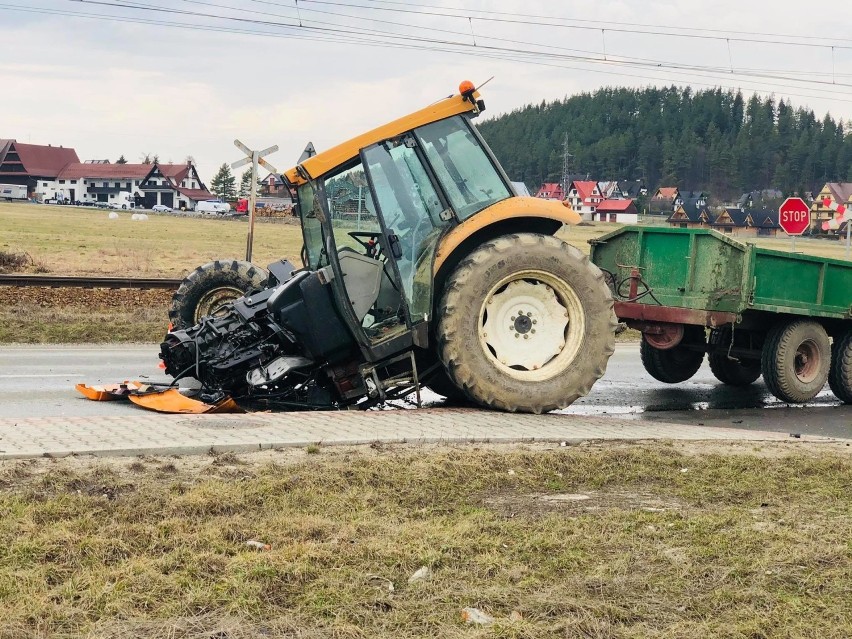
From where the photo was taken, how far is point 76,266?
2947 centimetres

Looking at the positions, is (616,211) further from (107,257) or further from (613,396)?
(613,396)

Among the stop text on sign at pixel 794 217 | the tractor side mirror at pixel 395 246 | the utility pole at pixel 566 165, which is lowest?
the tractor side mirror at pixel 395 246

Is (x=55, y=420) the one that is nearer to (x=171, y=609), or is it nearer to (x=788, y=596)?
(x=171, y=609)

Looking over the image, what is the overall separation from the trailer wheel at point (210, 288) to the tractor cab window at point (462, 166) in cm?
335

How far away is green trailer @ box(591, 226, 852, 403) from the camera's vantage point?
37.2 feet

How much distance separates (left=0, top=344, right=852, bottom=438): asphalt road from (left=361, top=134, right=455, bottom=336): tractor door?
246 centimetres

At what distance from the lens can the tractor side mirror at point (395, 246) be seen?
9.35 meters

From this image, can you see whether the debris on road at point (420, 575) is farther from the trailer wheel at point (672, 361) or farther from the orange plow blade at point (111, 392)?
the trailer wheel at point (672, 361)

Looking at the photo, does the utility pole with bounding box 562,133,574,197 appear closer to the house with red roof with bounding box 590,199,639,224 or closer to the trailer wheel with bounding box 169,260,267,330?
the house with red roof with bounding box 590,199,639,224

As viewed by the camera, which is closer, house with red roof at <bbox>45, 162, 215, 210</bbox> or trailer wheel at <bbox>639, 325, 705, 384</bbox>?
trailer wheel at <bbox>639, 325, 705, 384</bbox>

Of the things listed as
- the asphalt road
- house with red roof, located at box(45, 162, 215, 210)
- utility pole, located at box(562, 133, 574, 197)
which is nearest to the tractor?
the asphalt road

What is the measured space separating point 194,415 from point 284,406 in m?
1.04

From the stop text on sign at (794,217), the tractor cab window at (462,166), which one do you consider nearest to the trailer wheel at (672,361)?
the tractor cab window at (462,166)

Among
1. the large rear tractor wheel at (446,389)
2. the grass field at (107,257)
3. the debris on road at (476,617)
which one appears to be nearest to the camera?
the debris on road at (476,617)
